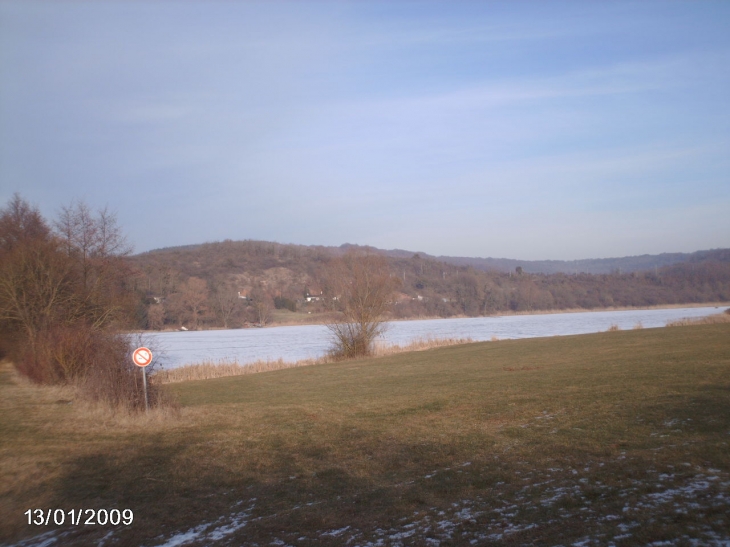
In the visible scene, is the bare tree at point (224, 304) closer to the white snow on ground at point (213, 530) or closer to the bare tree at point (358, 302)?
the bare tree at point (358, 302)

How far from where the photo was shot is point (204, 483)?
8484mm

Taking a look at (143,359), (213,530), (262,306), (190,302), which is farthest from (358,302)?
(262,306)

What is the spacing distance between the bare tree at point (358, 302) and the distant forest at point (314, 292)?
130 ft

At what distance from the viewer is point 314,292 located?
7775 cm

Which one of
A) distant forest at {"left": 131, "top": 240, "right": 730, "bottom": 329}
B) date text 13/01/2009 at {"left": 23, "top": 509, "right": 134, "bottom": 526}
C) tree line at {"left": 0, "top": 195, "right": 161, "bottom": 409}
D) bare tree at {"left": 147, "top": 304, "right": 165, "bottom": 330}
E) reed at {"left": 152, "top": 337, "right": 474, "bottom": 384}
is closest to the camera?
date text 13/01/2009 at {"left": 23, "top": 509, "right": 134, "bottom": 526}

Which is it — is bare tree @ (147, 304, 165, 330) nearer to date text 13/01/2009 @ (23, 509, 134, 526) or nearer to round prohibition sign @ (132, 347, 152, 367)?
round prohibition sign @ (132, 347, 152, 367)

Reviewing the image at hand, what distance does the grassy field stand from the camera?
5.46 m

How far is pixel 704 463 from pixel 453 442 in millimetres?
4052

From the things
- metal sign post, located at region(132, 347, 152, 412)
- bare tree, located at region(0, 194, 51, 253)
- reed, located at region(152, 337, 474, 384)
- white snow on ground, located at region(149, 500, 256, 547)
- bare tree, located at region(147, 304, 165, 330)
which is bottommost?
reed, located at region(152, 337, 474, 384)

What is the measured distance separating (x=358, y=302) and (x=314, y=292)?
40.8m

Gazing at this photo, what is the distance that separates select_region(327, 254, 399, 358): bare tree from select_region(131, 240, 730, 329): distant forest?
130 feet

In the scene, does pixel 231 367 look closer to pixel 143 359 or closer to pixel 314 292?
pixel 143 359

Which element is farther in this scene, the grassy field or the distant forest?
the distant forest

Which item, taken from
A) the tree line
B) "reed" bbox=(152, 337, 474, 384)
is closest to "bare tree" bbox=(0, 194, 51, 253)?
the tree line
